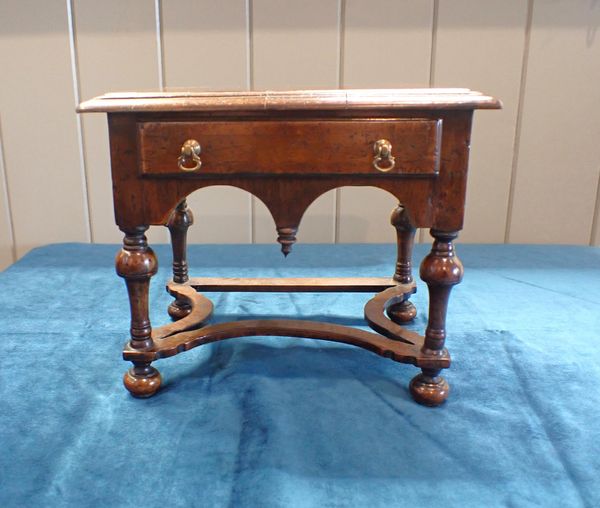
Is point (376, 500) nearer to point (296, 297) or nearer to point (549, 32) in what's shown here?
point (296, 297)

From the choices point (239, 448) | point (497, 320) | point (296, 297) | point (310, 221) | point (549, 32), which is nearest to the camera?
point (239, 448)

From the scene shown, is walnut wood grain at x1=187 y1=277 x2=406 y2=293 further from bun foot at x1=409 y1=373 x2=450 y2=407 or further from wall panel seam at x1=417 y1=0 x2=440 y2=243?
wall panel seam at x1=417 y1=0 x2=440 y2=243

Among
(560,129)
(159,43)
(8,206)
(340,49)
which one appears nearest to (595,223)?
(560,129)

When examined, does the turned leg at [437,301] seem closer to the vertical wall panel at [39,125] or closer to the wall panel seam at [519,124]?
the wall panel seam at [519,124]

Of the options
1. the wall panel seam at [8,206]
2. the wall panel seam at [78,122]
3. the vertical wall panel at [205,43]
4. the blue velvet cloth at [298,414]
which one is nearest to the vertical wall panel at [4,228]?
the wall panel seam at [8,206]

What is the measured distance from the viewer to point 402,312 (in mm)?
1318

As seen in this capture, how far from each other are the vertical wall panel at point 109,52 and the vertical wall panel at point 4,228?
303mm

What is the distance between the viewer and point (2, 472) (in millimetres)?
790

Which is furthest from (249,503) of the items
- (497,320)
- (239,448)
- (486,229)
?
(486,229)

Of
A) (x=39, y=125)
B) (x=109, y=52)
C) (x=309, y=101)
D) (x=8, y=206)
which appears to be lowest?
(x=8, y=206)

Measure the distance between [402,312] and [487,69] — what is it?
961 mm

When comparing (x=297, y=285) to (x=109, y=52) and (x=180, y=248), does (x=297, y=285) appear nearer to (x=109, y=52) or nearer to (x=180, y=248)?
(x=180, y=248)

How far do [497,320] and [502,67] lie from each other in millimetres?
926

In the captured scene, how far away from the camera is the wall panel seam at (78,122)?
5.89ft
